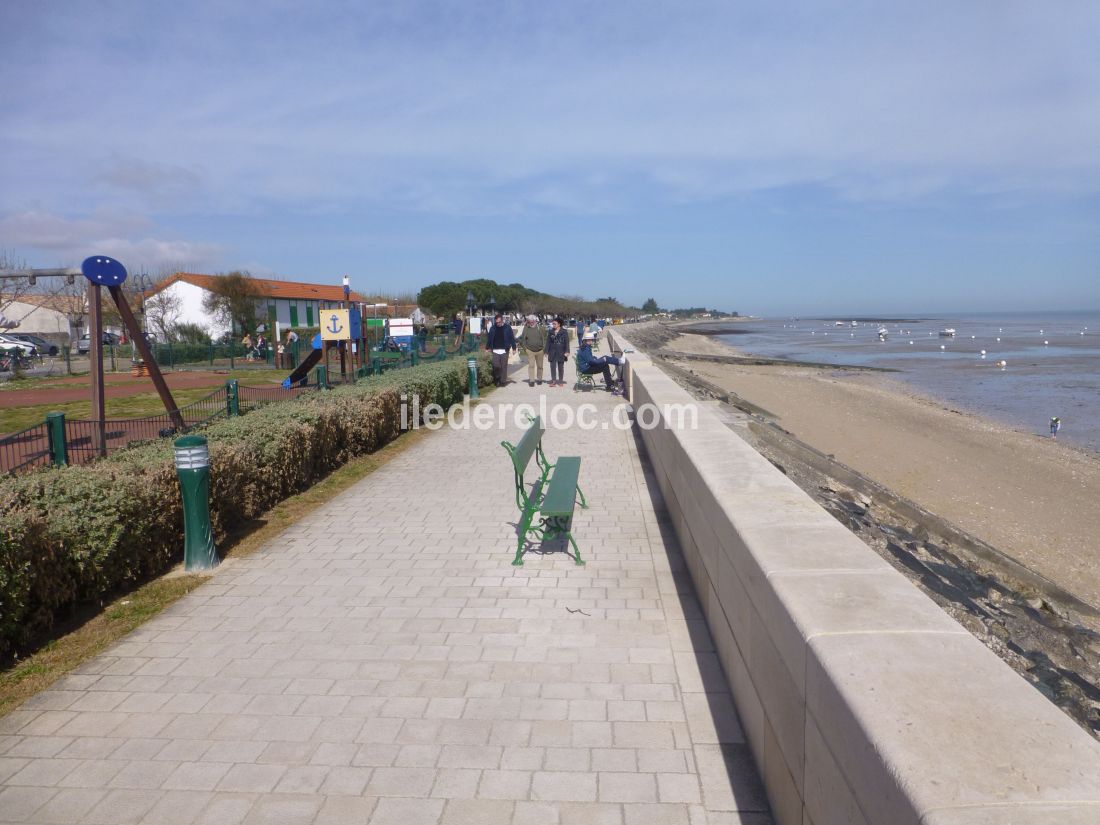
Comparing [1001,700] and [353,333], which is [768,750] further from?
[353,333]

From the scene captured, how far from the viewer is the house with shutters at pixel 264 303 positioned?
4762cm

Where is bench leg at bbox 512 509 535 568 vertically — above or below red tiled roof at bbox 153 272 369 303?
below

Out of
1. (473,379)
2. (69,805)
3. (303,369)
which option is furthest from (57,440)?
(473,379)

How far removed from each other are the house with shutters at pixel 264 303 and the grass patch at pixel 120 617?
37149 mm

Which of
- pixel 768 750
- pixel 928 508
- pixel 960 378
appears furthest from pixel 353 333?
pixel 960 378

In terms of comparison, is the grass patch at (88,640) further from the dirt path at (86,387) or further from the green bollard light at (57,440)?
the dirt path at (86,387)

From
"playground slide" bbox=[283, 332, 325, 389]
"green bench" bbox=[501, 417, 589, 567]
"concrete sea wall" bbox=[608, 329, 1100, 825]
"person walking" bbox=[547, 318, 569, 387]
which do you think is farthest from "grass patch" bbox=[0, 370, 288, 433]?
"concrete sea wall" bbox=[608, 329, 1100, 825]

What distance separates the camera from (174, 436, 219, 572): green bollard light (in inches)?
221

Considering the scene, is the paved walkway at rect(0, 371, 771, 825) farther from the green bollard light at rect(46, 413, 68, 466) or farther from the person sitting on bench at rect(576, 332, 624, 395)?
the person sitting on bench at rect(576, 332, 624, 395)

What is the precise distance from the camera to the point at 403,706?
3.76 meters

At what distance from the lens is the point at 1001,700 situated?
6.36 feet

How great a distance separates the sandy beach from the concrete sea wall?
5910 mm

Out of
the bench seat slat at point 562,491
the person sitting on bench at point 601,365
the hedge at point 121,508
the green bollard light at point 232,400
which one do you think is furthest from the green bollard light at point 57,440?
the person sitting on bench at point 601,365

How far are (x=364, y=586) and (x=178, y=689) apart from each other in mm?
1645
